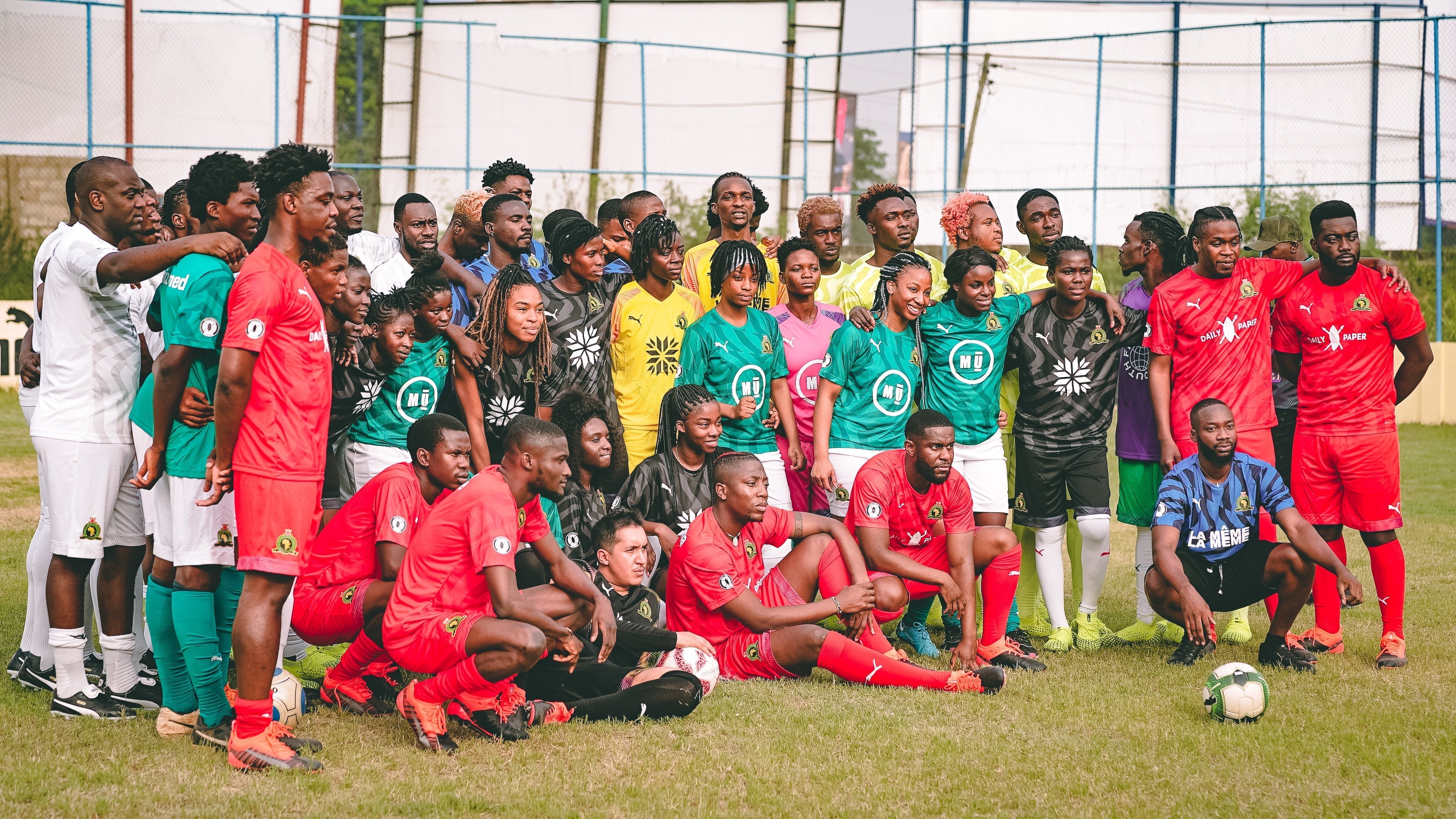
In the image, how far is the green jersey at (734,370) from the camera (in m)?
6.82

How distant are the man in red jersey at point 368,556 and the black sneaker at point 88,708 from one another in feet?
2.54

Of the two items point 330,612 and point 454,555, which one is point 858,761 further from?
point 330,612

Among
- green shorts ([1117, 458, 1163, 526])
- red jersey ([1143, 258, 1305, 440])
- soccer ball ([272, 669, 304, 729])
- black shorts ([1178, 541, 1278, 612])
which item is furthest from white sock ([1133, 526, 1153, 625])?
soccer ball ([272, 669, 304, 729])

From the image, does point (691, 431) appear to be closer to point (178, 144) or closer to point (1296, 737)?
point (1296, 737)

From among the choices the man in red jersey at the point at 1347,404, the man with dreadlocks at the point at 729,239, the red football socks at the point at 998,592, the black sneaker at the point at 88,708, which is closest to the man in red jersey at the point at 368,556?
the black sneaker at the point at 88,708

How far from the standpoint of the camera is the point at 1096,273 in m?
7.60

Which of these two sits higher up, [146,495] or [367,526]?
[146,495]

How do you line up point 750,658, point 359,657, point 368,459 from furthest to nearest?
point 368,459, point 750,658, point 359,657

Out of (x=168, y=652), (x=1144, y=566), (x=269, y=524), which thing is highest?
(x=269, y=524)

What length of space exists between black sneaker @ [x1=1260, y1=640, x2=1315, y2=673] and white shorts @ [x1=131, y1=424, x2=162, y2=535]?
5.28 meters

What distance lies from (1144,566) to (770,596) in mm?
2410

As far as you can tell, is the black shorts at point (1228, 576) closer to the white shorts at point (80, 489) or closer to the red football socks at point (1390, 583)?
the red football socks at point (1390, 583)

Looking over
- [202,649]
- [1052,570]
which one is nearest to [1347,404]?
[1052,570]

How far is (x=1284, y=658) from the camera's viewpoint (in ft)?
21.1
